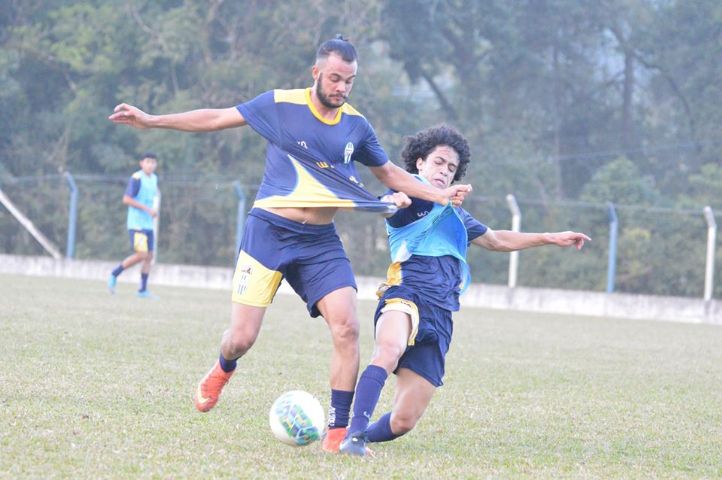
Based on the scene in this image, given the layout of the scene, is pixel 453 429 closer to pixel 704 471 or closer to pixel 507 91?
pixel 704 471

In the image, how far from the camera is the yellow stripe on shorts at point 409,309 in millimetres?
6078

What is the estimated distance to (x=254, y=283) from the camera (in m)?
6.11

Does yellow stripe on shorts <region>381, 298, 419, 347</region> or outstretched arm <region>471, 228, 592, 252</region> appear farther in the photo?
outstretched arm <region>471, 228, 592, 252</region>

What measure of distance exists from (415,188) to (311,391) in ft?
7.80

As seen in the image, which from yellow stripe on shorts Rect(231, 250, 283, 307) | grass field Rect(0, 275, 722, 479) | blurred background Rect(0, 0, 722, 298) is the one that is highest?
blurred background Rect(0, 0, 722, 298)

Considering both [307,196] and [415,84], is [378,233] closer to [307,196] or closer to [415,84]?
[415,84]

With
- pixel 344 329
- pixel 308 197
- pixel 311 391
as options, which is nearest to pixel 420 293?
pixel 344 329

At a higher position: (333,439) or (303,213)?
(303,213)

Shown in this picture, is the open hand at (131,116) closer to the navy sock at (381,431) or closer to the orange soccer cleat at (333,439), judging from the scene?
the orange soccer cleat at (333,439)

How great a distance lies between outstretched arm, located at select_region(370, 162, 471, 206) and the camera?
609 cm

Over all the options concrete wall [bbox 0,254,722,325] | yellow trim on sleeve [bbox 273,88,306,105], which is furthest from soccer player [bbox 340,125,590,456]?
concrete wall [bbox 0,254,722,325]

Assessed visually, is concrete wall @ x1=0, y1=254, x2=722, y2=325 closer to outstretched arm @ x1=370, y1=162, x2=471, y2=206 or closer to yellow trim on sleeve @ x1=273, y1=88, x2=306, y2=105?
outstretched arm @ x1=370, y1=162, x2=471, y2=206

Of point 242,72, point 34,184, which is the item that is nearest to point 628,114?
point 242,72

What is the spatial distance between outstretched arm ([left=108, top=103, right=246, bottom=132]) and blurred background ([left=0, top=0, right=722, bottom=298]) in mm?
22680
